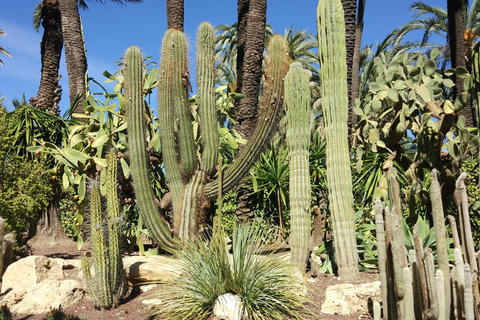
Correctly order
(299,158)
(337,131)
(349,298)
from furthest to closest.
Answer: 1. (299,158)
2. (337,131)
3. (349,298)

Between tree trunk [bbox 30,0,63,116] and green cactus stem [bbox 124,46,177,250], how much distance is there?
6.47 metres

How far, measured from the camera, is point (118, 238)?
549 centimetres

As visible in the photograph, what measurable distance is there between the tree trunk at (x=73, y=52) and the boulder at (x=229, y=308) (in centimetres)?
689

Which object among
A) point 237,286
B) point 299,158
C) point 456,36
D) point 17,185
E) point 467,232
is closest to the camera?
point 467,232

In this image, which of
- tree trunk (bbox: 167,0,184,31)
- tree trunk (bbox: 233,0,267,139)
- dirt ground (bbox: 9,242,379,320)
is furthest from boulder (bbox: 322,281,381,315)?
tree trunk (bbox: 167,0,184,31)

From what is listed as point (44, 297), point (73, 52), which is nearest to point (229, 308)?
point (44, 297)

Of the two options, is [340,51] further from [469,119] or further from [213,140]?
[469,119]

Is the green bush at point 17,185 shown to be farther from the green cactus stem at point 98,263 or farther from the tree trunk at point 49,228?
the green cactus stem at point 98,263

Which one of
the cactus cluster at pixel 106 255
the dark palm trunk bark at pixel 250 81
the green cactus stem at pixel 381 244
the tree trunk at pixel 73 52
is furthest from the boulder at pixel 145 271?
the tree trunk at pixel 73 52

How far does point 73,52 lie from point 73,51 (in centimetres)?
3

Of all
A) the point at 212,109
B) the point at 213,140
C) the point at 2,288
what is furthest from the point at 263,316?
the point at 2,288

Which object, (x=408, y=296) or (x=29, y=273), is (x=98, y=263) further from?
(x=408, y=296)

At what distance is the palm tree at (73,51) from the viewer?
1024cm

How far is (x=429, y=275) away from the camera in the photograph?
3.33m
